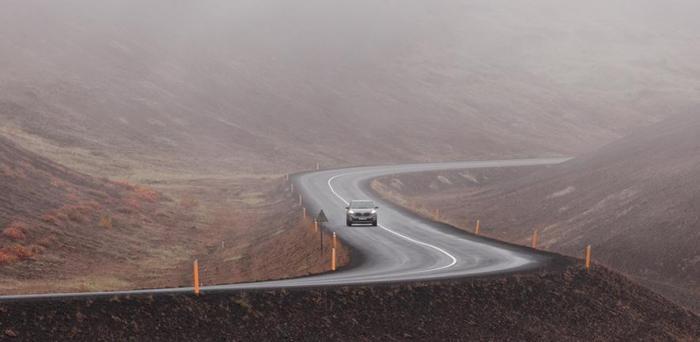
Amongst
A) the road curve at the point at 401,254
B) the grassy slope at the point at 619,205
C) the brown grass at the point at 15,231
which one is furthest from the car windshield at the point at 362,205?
the brown grass at the point at 15,231

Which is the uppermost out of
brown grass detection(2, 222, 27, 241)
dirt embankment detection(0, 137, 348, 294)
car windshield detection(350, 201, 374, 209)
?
car windshield detection(350, 201, 374, 209)

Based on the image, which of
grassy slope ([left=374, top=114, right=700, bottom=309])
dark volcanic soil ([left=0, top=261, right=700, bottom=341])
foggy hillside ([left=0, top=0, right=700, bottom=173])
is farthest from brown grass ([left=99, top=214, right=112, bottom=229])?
foggy hillside ([left=0, top=0, right=700, bottom=173])

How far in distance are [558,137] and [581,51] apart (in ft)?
192

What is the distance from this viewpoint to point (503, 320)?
65.1 feet

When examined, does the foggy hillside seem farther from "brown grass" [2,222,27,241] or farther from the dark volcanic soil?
the dark volcanic soil

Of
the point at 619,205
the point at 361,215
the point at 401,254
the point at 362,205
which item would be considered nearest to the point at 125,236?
the point at 361,215

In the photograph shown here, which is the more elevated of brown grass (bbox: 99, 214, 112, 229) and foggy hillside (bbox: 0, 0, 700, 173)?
foggy hillside (bbox: 0, 0, 700, 173)

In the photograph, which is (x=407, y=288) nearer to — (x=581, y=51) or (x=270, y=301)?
(x=270, y=301)

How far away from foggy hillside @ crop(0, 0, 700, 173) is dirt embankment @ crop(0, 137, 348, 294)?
62.0 ft

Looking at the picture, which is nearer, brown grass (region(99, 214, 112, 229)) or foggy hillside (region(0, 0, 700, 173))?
brown grass (region(99, 214, 112, 229))

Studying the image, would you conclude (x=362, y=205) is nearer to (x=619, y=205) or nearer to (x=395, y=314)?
(x=619, y=205)

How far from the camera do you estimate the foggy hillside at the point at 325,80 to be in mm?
84500

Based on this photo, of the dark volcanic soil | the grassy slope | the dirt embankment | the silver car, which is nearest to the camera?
the dark volcanic soil

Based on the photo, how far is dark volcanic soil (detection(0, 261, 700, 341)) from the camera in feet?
48.4
